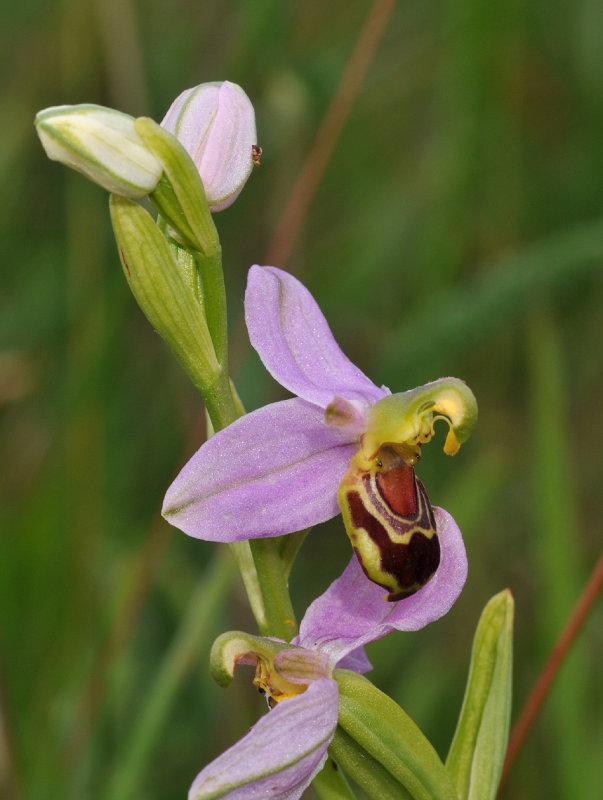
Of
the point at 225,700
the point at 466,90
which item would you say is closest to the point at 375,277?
the point at 466,90

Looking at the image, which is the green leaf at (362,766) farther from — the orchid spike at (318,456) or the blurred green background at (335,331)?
the blurred green background at (335,331)

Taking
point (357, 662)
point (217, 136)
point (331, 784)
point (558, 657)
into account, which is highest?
point (217, 136)

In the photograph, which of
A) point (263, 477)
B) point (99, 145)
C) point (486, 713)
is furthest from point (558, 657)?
point (99, 145)

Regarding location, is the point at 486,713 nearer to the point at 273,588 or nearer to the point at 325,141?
the point at 273,588

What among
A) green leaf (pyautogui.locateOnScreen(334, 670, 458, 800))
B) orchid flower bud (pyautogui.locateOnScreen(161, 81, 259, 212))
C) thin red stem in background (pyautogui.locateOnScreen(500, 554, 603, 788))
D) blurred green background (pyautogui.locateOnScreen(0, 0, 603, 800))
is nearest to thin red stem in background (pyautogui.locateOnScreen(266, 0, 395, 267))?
blurred green background (pyautogui.locateOnScreen(0, 0, 603, 800))

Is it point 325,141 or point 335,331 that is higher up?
point 325,141

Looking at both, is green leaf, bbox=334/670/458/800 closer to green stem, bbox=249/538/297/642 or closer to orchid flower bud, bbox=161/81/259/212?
green stem, bbox=249/538/297/642
